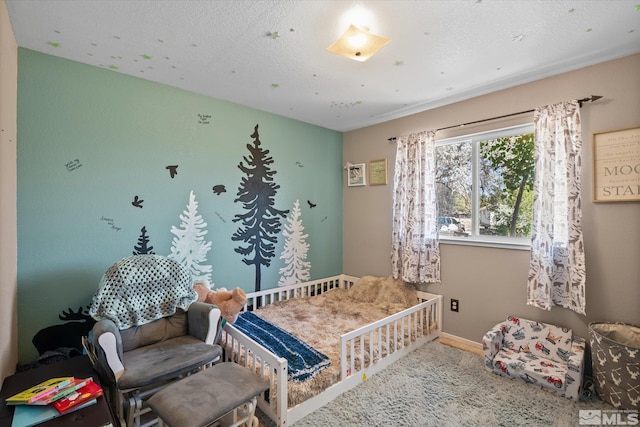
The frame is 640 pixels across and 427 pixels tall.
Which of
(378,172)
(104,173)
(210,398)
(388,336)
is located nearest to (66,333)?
(104,173)

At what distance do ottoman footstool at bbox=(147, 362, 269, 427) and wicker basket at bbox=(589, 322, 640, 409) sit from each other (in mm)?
2172

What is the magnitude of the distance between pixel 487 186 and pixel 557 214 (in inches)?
25.9

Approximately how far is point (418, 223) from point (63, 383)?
2920 millimetres

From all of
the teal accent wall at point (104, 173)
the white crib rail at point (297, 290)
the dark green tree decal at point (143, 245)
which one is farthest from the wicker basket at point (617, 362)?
the dark green tree decal at point (143, 245)

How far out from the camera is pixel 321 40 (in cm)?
187

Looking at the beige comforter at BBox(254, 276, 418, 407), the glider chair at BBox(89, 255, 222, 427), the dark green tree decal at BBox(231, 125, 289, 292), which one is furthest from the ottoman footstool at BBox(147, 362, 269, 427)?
the dark green tree decal at BBox(231, 125, 289, 292)

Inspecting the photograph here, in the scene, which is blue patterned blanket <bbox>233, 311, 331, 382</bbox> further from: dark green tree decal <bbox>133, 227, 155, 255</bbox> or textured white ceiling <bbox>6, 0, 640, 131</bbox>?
textured white ceiling <bbox>6, 0, 640, 131</bbox>

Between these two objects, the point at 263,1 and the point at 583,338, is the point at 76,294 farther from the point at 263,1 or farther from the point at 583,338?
the point at 583,338

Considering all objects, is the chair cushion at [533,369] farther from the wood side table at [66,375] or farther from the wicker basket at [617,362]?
the wood side table at [66,375]

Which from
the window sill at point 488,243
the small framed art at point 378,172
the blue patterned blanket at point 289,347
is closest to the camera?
the blue patterned blanket at point 289,347

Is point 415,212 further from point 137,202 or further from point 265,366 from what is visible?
point 137,202

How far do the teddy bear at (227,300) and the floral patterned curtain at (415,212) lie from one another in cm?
175

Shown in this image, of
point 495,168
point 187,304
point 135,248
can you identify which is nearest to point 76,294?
point 135,248

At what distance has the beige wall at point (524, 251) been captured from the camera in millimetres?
2039
